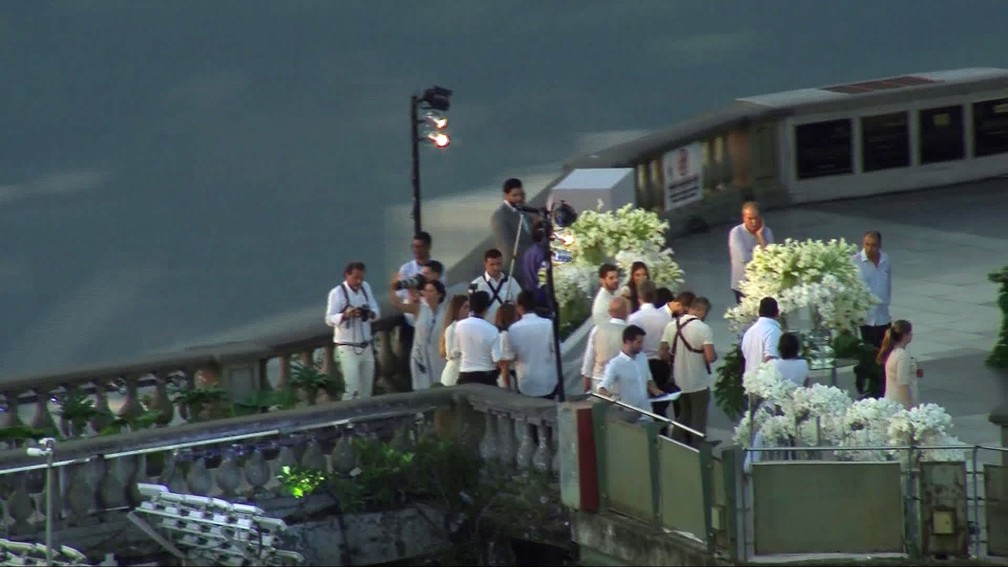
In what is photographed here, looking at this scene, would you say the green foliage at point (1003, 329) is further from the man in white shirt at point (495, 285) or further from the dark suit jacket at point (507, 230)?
the dark suit jacket at point (507, 230)

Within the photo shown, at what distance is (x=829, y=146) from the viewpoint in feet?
69.3

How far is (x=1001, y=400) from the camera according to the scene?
45.7 ft

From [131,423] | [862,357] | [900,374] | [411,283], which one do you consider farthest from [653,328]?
[131,423]

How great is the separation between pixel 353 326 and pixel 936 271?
6.24 meters

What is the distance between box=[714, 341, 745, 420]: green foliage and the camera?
13352 mm

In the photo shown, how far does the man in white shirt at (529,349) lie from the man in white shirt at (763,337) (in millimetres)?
1215

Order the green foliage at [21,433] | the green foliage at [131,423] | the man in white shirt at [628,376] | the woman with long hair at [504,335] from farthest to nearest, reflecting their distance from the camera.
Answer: the woman with long hair at [504,335]
the green foliage at [131,423]
the green foliage at [21,433]
the man in white shirt at [628,376]

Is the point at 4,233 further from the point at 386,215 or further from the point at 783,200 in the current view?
the point at 783,200

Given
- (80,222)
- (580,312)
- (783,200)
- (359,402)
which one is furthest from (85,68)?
(359,402)

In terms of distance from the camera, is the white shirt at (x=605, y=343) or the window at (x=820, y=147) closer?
the white shirt at (x=605, y=343)

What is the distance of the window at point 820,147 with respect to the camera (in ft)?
68.6

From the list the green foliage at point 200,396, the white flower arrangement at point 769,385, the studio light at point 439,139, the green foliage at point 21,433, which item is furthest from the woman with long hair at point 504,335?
the studio light at point 439,139

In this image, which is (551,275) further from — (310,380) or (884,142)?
(884,142)

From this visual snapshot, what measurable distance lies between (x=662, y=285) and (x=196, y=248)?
10.3 meters
